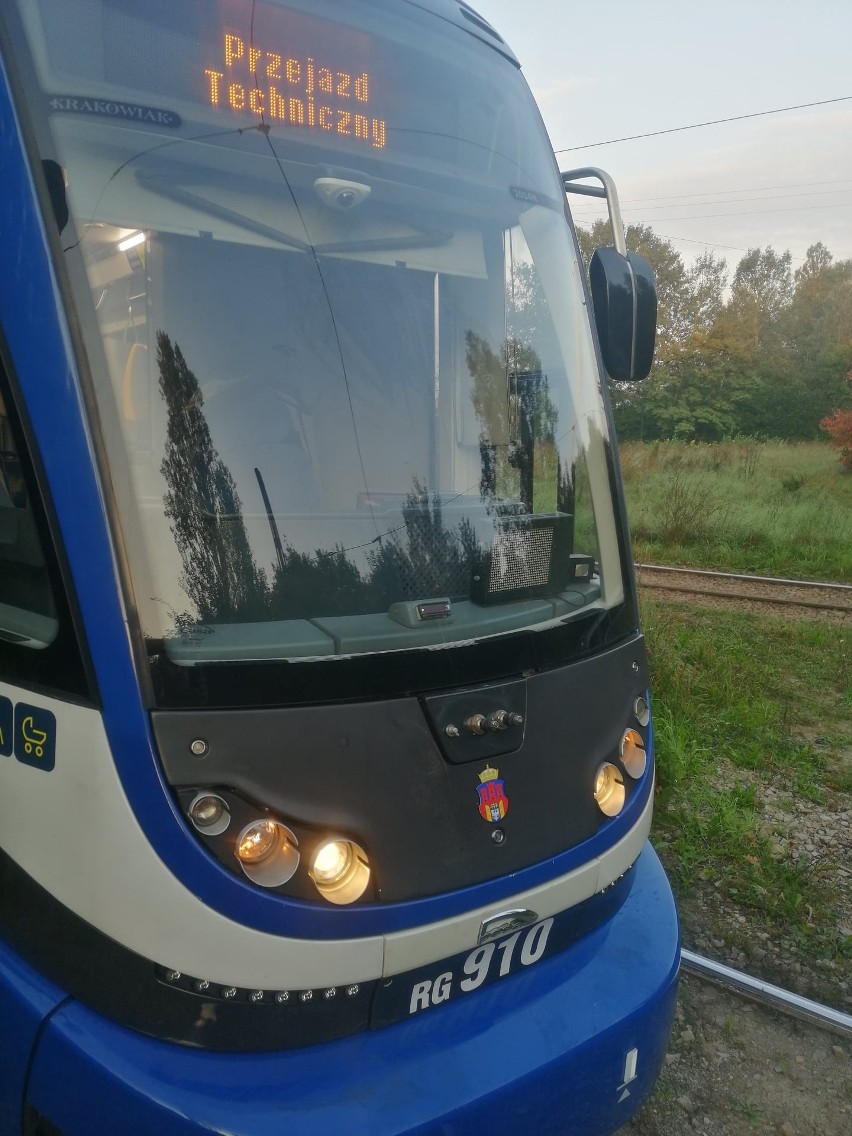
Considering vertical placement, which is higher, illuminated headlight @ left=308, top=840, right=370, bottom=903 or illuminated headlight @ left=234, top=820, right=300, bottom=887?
illuminated headlight @ left=234, top=820, right=300, bottom=887

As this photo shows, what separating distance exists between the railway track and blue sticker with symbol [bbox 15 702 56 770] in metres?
7.72

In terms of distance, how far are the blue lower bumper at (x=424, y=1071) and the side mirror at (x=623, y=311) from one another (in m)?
1.59

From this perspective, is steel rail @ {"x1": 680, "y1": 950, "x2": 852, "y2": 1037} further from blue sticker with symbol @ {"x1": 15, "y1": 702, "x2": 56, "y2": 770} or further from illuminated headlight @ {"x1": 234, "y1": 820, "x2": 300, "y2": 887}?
blue sticker with symbol @ {"x1": 15, "y1": 702, "x2": 56, "y2": 770}

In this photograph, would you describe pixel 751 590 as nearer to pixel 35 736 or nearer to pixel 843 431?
pixel 35 736

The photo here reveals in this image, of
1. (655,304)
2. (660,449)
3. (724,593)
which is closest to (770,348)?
(660,449)

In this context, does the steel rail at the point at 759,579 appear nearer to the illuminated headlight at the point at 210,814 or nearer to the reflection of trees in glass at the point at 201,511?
the reflection of trees in glass at the point at 201,511

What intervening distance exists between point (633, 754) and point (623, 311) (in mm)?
1228

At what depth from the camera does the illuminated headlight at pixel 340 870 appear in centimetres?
177

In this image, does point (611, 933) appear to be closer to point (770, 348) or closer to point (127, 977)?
point (127, 977)

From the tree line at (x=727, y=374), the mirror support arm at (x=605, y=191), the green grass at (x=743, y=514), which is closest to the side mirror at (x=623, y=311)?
the mirror support arm at (x=605, y=191)

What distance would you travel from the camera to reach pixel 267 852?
5.71 feet

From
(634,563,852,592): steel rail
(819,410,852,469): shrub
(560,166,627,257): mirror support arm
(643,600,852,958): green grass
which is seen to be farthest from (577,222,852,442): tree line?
(560,166,627,257): mirror support arm

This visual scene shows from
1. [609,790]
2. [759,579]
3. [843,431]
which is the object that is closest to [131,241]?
[609,790]

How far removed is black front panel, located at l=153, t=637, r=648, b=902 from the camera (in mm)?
1721
